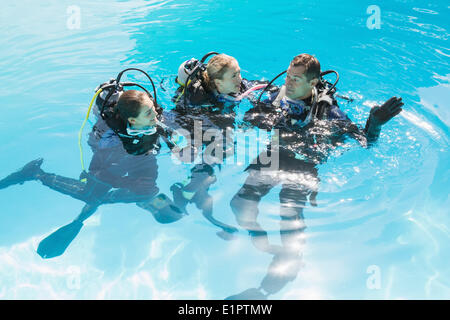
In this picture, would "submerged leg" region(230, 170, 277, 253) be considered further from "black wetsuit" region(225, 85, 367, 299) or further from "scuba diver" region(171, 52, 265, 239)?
"scuba diver" region(171, 52, 265, 239)

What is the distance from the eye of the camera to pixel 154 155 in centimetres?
351

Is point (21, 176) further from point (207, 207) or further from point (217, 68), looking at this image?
point (217, 68)

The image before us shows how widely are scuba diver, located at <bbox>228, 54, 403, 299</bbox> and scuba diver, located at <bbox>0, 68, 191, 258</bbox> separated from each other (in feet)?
2.59

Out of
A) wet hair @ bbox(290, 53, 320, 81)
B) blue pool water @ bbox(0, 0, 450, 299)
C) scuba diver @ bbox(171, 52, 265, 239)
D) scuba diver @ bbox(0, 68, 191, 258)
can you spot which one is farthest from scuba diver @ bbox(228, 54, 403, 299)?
scuba diver @ bbox(0, 68, 191, 258)

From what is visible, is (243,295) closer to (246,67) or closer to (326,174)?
(326,174)

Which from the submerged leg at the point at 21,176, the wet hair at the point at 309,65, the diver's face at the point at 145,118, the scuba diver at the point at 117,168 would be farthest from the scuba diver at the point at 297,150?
the submerged leg at the point at 21,176

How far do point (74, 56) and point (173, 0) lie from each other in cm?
318

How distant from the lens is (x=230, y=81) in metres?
3.48

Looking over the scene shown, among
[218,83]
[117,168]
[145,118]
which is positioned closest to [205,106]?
[218,83]

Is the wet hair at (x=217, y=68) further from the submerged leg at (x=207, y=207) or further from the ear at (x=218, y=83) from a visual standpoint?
the submerged leg at (x=207, y=207)

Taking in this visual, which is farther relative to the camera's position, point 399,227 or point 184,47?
point 184,47

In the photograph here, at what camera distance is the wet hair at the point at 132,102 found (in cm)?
298
